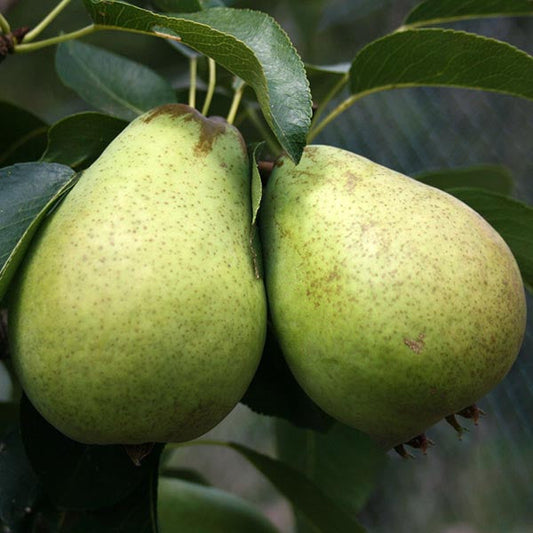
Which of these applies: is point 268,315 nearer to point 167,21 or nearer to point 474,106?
→ point 167,21

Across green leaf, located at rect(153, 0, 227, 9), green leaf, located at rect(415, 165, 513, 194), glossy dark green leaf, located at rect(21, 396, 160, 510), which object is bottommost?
glossy dark green leaf, located at rect(21, 396, 160, 510)

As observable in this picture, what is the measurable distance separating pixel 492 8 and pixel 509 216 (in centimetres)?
28

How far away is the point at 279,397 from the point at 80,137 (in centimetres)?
35

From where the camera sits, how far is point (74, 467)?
0.81m

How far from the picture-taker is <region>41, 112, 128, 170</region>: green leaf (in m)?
0.85

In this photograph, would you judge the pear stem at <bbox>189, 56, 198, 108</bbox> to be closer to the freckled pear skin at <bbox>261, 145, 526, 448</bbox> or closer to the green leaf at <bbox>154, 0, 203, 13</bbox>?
the green leaf at <bbox>154, 0, 203, 13</bbox>

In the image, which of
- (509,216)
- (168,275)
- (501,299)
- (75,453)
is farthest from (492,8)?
(75,453)

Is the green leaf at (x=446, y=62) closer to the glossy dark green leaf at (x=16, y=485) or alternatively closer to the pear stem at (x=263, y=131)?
the pear stem at (x=263, y=131)

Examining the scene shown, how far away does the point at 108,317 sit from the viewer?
0.62m

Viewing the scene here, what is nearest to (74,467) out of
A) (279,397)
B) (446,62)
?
(279,397)

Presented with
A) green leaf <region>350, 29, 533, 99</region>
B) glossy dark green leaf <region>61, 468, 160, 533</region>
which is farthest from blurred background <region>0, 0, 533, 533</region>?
glossy dark green leaf <region>61, 468, 160, 533</region>

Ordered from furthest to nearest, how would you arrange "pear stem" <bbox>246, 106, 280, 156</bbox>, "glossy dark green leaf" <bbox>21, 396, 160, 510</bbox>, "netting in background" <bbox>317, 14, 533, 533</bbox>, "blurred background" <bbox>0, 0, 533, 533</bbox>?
"netting in background" <bbox>317, 14, 533, 533</bbox> < "blurred background" <bbox>0, 0, 533, 533</bbox> < "pear stem" <bbox>246, 106, 280, 156</bbox> < "glossy dark green leaf" <bbox>21, 396, 160, 510</bbox>

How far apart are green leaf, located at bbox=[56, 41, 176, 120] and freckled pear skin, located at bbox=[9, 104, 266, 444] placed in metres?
0.30

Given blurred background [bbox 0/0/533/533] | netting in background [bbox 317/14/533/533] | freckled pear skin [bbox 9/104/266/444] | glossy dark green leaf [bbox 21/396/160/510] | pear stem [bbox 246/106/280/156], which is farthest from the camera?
netting in background [bbox 317/14/533/533]
